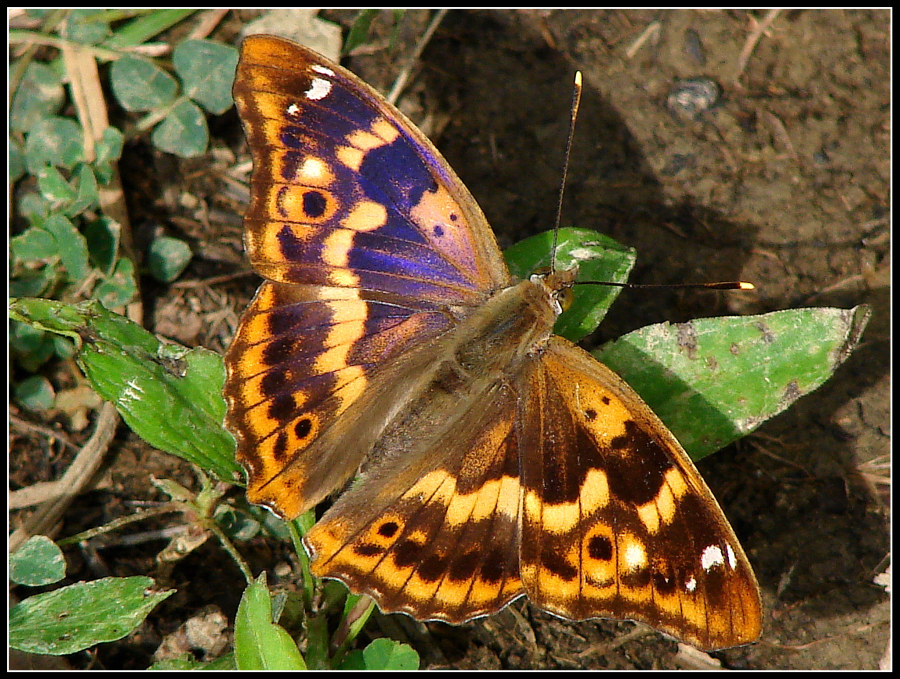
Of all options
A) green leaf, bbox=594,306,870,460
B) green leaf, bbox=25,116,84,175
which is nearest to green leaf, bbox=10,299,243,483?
green leaf, bbox=25,116,84,175

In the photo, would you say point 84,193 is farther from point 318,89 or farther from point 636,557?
point 636,557

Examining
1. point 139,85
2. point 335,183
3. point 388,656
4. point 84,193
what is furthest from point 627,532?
point 139,85

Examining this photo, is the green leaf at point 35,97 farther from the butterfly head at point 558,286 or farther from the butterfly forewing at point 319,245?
the butterfly head at point 558,286

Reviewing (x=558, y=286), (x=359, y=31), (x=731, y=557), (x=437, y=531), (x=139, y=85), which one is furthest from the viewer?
(x=359, y=31)

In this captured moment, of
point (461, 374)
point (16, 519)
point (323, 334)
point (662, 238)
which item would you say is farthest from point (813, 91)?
point (16, 519)

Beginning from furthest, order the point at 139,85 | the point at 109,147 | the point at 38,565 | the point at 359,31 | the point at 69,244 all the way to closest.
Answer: the point at 359,31, the point at 139,85, the point at 109,147, the point at 69,244, the point at 38,565

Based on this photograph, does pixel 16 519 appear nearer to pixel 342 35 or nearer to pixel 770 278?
pixel 342 35

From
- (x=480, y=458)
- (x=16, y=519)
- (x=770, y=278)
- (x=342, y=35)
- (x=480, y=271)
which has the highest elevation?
(x=342, y=35)
